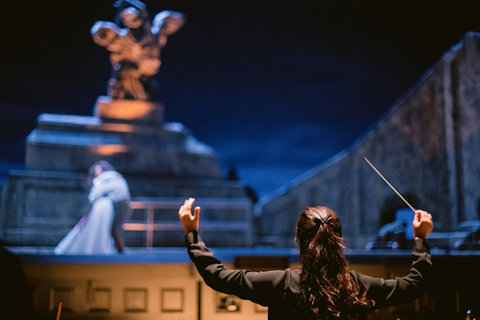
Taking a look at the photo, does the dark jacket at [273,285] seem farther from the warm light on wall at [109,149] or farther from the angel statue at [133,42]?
the angel statue at [133,42]

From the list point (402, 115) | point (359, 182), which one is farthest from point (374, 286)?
point (359, 182)

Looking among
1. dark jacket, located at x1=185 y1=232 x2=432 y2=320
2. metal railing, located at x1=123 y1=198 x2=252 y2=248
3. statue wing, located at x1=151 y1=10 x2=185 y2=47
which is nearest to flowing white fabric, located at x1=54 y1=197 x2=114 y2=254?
metal railing, located at x1=123 y1=198 x2=252 y2=248

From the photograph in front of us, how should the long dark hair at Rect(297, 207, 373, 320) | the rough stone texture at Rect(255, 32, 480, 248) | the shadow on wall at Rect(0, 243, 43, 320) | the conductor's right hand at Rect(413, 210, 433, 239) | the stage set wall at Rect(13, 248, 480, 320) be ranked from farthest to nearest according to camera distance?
the rough stone texture at Rect(255, 32, 480, 248)
the stage set wall at Rect(13, 248, 480, 320)
the conductor's right hand at Rect(413, 210, 433, 239)
the shadow on wall at Rect(0, 243, 43, 320)
the long dark hair at Rect(297, 207, 373, 320)

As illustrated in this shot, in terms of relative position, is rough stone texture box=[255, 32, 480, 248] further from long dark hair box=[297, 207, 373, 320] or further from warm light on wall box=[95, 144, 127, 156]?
long dark hair box=[297, 207, 373, 320]

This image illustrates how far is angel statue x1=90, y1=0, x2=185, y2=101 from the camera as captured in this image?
36.5ft

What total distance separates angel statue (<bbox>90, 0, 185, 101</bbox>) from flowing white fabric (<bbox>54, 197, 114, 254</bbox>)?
551 centimetres

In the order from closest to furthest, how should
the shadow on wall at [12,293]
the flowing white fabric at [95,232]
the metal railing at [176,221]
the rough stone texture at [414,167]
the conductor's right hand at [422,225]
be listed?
the shadow on wall at [12,293] < the conductor's right hand at [422,225] < the flowing white fabric at [95,232] < the rough stone texture at [414,167] < the metal railing at [176,221]

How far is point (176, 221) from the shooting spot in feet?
34.6

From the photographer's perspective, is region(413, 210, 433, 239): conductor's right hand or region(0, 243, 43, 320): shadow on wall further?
region(413, 210, 433, 239): conductor's right hand

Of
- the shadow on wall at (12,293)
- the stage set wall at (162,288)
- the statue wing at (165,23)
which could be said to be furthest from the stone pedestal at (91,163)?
the shadow on wall at (12,293)

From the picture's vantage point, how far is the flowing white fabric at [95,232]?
23.4 feet

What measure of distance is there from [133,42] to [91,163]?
343 centimetres

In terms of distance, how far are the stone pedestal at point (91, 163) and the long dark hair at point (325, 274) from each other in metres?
9.32

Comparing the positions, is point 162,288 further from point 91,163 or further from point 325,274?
point 91,163
